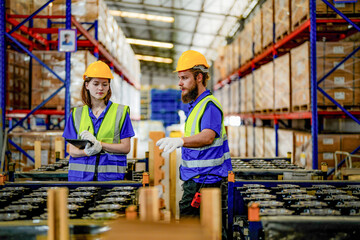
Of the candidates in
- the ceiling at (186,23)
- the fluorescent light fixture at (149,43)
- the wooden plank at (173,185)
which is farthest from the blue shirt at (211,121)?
the fluorescent light fixture at (149,43)

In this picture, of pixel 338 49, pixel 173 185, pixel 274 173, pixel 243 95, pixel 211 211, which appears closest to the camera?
pixel 211 211

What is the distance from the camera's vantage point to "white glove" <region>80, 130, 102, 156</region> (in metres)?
2.45

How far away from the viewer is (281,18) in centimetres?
639

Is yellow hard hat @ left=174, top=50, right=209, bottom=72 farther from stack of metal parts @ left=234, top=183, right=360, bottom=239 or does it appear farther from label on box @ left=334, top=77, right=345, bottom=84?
label on box @ left=334, top=77, right=345, bottom=84

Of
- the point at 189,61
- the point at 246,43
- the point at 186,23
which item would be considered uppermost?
the point at 186,23

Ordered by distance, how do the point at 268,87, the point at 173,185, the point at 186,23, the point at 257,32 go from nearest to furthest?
the point at 173,185
the point at 268,87
the point at 257,32
the point at 186,23

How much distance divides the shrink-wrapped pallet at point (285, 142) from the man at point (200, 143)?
413cm

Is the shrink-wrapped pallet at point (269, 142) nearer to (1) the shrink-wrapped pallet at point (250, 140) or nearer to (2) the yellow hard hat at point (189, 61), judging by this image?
(1) the shrink-wrapped pallet at point (250, 140)

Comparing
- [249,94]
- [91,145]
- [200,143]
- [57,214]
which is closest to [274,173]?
[200,143]

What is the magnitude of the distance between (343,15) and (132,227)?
5.14m

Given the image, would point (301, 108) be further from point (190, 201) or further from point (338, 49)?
point (190, 201)

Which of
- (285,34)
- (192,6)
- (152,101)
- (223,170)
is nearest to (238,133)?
(285,34)

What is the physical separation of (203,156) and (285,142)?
470 centimetres

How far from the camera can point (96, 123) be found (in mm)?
2654
